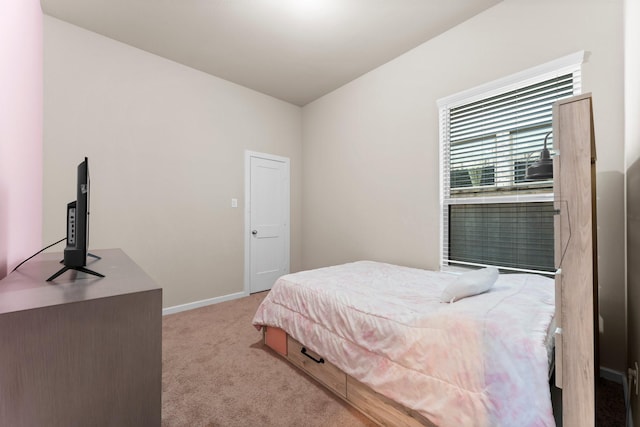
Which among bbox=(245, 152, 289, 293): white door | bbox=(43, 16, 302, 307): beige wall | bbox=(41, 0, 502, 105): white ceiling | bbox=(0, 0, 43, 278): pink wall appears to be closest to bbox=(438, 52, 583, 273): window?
bbox=(41, 0, 502, 105): white ceiling

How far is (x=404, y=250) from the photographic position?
123 inches

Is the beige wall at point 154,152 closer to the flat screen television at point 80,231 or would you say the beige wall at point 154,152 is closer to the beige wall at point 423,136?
the beige wall at point 423,136

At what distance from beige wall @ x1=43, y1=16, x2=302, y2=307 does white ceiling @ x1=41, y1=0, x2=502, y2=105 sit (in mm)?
274

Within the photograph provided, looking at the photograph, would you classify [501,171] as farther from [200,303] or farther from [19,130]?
[200,303]

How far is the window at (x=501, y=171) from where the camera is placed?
2.18 m

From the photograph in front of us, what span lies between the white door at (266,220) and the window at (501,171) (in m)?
2.47

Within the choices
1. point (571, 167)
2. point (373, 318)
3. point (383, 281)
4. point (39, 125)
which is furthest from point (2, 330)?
point (39, 125)

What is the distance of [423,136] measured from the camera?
9.70ft

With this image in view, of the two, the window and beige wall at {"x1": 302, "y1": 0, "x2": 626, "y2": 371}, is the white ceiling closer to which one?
beige wall at {"x1": 302, "y1": 0, "x2": 626, "y2": 371}

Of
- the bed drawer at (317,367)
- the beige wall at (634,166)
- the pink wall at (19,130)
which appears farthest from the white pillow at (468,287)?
the pink wall at (19,130)

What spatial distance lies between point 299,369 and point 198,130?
→ 2988mm

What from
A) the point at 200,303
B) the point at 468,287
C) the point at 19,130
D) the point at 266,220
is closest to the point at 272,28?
the point at 19,130

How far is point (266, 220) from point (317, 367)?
2634 millimetres

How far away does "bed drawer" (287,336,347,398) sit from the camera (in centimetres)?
177
